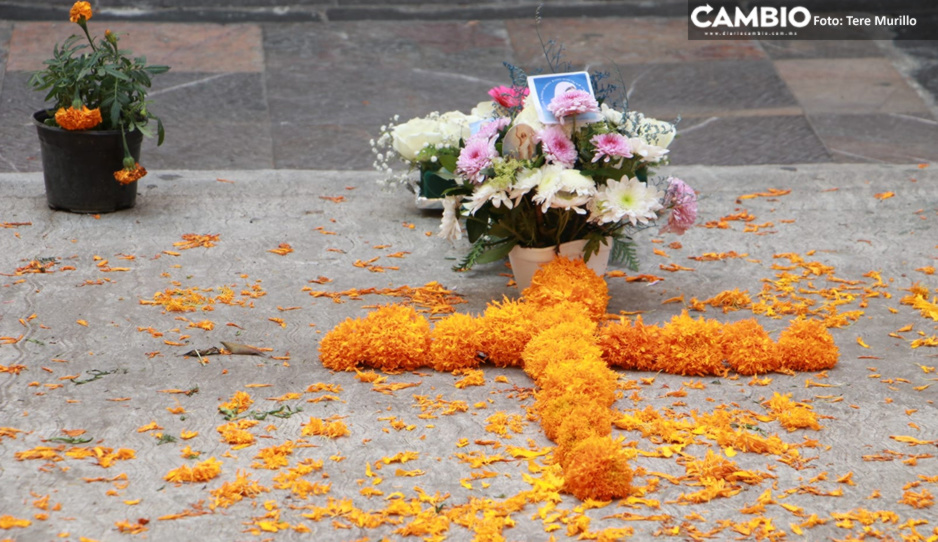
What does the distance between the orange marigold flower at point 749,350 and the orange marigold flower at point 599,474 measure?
0.91 meters

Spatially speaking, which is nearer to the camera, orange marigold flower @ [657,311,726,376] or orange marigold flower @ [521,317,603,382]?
orange marigold flower @ [521,317,603,382]

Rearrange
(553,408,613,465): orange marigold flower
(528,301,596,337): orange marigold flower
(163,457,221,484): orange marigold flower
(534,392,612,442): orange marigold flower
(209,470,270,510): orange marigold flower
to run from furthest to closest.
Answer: (528,301,596,337): orange marigold flower, (534,392,612,442): orange marigold flower, (553,408,613,465): orange marigold flower, (163,457,221,484): orange marigold flower, (209,470,270,510): orange marigold flower

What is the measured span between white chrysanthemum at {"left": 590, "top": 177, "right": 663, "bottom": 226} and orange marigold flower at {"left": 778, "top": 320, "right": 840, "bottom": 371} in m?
0.65

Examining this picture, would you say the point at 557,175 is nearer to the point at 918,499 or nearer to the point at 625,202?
the point at 625,202

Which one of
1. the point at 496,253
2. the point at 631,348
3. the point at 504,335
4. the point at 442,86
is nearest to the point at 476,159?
the point at 496,253

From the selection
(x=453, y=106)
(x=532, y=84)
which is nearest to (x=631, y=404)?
(x=532, y=84)

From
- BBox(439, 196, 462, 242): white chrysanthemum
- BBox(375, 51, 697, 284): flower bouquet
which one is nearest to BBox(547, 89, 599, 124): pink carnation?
BBox(375, 51, 697, 284): flower bouquet

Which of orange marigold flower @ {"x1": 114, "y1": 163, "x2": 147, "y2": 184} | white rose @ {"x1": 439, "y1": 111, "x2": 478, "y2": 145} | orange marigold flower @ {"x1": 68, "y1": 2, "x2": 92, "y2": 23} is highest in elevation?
orange marigold flower @ {"x1": 68, "y1": 2, "x2": 92, "y2": 23}

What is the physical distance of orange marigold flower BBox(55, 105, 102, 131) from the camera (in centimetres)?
469

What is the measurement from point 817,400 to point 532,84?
1.56m

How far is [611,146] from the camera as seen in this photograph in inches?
154

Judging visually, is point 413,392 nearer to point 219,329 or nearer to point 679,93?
point 219,329

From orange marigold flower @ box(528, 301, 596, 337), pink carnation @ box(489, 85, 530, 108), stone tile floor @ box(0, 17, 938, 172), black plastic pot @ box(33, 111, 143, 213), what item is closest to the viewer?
orange marigold flower @ box(528, 301, 596, 337)

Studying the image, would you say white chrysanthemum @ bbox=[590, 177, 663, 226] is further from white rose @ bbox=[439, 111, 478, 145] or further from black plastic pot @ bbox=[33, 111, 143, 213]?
black plastic pot @ bbox=[33, 111, 143, 213]
